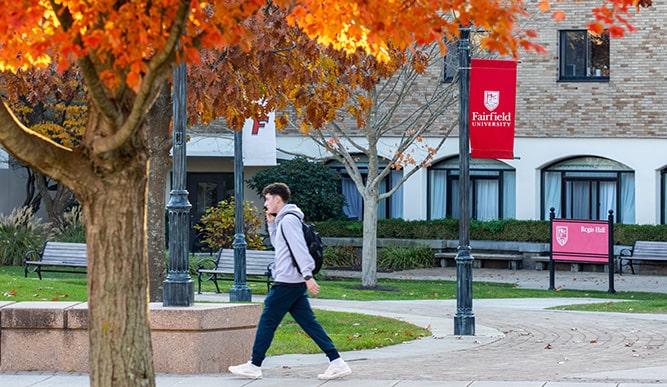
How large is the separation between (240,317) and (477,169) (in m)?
23.9

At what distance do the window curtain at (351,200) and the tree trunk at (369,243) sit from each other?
9.44 meters

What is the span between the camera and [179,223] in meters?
11.9

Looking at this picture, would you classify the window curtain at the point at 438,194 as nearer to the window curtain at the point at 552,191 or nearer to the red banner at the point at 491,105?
the window curtain at the point at 552,191

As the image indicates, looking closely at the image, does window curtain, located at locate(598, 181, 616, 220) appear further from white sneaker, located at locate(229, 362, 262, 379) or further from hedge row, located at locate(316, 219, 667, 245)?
white sneaker, located at locate(229, 362, 262, 379)

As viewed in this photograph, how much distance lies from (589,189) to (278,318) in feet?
79.4

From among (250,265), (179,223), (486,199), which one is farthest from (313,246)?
(486,199)

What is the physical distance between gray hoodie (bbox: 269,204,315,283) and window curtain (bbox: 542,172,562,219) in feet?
78.6

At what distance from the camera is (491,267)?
108 ft

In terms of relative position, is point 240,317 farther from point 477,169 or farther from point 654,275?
point 477,169

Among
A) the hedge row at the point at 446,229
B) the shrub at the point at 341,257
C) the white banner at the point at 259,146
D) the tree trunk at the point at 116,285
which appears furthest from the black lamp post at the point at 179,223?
the hedge row at the point at 446,229

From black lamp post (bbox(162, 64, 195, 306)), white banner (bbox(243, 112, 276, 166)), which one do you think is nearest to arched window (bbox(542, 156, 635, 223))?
white banner (bbox(243, 112, 276, 166))

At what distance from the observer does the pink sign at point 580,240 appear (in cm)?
2495

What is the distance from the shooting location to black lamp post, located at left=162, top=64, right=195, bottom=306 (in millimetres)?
11508

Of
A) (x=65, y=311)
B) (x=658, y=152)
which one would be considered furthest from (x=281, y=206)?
(x=658, y=152)
